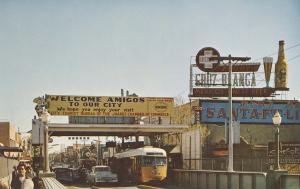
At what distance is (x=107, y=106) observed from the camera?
53469 millimetres

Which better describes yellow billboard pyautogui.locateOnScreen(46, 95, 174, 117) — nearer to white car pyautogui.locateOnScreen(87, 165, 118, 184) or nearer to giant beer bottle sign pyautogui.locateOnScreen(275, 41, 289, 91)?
white car pyautogui.locateOnScreen(87, 165, 118, 184)

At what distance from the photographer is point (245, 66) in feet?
200

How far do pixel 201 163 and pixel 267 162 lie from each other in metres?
11.5

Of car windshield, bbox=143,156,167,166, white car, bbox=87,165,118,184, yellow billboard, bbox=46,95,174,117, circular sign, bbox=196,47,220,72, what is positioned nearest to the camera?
car windshield, bbox=143,156,167,166

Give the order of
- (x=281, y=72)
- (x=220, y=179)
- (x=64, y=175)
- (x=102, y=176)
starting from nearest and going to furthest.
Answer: (x=220, y=179) < (x=102, y=176) < (x=64, y=175) < (x=281, y=72)

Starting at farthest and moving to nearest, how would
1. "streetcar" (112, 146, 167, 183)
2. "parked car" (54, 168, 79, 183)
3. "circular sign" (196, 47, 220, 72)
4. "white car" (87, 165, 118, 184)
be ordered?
1. "circular sign" (196, 47, 220, 72)
2. "parked car" (54, 168, 79, 183)
3. "white car" (87, 165, 118, 184)
4. "streetcar" (112, 146, 167, 183)

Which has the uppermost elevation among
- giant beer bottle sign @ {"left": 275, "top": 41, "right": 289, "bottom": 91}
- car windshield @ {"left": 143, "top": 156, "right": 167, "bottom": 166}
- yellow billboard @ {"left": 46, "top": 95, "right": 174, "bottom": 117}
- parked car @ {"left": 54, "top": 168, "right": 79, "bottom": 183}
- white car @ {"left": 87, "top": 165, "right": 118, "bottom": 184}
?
giant beer bottle sign @ {"left": 275, "top": 41, "right": 289, "bottom": 91}

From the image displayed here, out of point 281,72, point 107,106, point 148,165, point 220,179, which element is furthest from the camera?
point 281,72

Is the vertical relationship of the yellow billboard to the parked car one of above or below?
above

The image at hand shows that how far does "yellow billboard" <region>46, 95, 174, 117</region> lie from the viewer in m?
52.8

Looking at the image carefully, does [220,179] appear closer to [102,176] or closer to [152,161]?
[152,161]

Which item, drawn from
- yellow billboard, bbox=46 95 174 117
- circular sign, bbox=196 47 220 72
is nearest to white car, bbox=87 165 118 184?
yellow billboard, bbox=46 95 174 117

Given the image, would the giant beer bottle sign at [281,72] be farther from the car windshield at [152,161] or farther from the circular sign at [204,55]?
the car windshield at [152,161]

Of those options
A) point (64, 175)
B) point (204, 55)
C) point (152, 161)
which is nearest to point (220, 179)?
point (152, 161)
